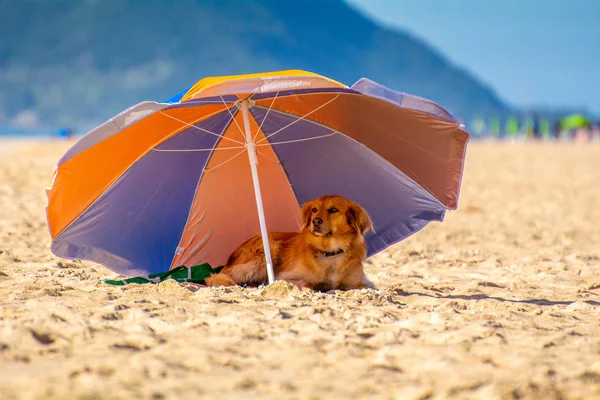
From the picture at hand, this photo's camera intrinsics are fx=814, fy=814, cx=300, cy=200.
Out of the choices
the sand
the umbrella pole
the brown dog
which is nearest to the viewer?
the sand

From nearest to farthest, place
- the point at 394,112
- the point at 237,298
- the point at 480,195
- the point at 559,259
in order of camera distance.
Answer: the point at 237,298 < the point at 394,112 < the point at 559,259 < the point at 480,195

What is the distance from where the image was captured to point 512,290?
595 centimetres

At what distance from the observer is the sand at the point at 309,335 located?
324 cm

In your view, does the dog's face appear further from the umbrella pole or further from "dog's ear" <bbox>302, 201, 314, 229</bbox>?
the umbrella pole

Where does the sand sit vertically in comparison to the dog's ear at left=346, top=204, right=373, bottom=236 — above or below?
below

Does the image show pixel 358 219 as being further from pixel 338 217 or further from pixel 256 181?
pixel 256 181

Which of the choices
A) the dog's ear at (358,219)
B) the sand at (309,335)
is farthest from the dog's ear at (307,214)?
the sand at (309,335)

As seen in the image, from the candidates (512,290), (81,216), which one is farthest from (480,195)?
(81,216)

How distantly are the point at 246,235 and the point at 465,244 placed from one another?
3.26m

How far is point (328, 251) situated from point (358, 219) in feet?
1.03

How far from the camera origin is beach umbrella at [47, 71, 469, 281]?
5504mm

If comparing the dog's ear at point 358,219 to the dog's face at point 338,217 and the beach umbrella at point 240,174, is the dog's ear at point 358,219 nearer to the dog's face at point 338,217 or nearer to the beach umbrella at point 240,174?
the dog's face at point 338,217

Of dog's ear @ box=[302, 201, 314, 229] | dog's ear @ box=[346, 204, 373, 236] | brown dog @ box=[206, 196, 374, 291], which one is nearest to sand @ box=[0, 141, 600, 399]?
brown dog @ box=[206, 196, 374, 291]

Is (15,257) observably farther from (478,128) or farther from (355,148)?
(478,128)
